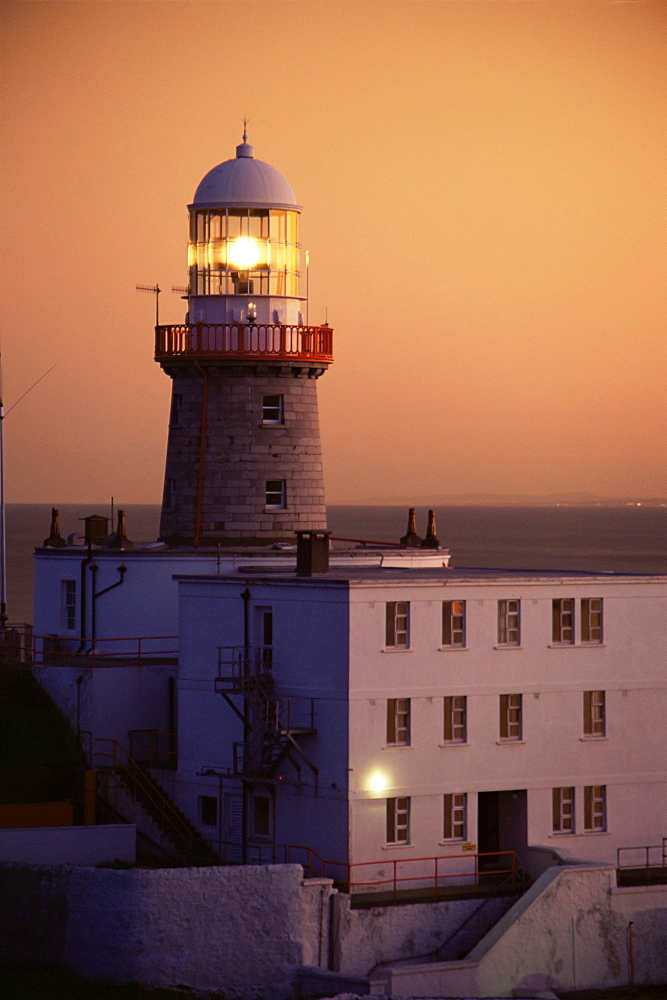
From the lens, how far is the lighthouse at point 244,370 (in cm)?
5109

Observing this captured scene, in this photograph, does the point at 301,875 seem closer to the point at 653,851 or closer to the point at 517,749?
the point at 517,749

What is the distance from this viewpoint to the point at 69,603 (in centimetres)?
5091

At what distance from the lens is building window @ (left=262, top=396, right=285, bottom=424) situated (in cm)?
5141

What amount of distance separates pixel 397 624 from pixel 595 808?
249 inches

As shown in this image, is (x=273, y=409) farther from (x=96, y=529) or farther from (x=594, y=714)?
(x=594, y=714)

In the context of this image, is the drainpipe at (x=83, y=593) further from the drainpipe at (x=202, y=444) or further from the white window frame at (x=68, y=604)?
the drainpipe at (x=202, y=444)

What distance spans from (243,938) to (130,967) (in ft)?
7.30

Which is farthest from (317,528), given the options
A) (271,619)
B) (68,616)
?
(271,619)

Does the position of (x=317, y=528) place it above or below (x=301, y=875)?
above

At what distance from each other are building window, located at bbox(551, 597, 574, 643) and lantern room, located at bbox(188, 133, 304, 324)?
40.2ft

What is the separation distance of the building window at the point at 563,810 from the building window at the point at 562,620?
126 inches

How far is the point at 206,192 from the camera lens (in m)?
51.6

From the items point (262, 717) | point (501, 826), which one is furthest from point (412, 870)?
point (262, 717)

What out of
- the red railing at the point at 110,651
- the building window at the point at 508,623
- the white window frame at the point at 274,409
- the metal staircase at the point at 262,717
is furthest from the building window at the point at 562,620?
the white window frame at the point at 274,409
